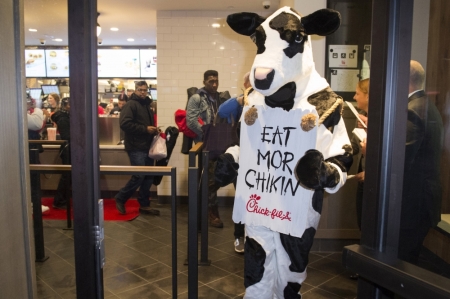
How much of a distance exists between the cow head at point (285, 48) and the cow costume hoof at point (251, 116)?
114 mm

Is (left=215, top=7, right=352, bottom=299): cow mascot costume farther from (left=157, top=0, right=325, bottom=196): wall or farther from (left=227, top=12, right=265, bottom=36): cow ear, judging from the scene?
(left=157, top=0, right=325, bottom=196): wall

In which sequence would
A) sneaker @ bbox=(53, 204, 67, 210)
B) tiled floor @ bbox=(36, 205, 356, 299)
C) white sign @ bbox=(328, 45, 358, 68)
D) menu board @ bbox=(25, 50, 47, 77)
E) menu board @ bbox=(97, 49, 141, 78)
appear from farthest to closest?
menu board @ bbox=(97, 49, 141, 78)
white sign @ bbox=(328, 45, 358, 68)
sneaker @ bbox=(53, 204, 67, 210)
tiled floor @ bbox=(36, 205, 356, 299)
menu board @ bbox=(25, 50, 47, 77)

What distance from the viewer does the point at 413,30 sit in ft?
3.28

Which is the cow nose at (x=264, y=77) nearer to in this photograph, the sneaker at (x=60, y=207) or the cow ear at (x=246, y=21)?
the cow ear at (x=246, y=21)

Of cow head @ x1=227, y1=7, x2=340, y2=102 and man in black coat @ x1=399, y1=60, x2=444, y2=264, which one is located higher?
cow head @ x1=227, y1=7, x2=340, y2=102

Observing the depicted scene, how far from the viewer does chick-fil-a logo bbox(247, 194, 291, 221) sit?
1924mm

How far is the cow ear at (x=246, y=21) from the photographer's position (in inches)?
82.3

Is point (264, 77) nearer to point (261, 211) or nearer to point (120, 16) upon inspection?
point (261, 211)

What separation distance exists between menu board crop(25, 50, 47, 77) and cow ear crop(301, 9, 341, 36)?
125 centimetres

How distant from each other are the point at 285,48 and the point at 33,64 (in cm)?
114

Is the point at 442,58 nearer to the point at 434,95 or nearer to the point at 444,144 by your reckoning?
the point at 434,95

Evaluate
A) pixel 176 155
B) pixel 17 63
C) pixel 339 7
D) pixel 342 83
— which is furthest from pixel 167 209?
pixel 17 63

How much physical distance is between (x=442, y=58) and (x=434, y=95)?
0.09 metres

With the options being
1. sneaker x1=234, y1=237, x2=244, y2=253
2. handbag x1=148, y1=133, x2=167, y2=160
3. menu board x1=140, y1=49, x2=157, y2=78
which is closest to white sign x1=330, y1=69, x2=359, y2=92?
sneaker x1=234, y1=237, x2=244, y2=253
